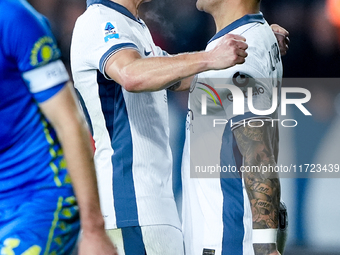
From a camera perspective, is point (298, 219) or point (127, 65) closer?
point (127, 65)

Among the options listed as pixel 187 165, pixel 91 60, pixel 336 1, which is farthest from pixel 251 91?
pixel 336 1

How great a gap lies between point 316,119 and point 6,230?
4.67m

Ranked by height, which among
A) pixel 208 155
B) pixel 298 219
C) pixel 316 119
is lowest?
pixel 298 219

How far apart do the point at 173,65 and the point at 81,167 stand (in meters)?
0.59

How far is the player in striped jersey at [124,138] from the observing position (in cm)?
177

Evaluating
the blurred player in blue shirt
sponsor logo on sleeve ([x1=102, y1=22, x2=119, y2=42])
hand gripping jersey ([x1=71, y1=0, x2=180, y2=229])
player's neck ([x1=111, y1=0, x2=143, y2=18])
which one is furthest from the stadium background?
the blurred player in blue shirt

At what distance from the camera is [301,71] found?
19.1 ft

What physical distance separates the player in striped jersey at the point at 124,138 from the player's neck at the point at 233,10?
0.49m

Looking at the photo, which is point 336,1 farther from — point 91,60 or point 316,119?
point 91,60

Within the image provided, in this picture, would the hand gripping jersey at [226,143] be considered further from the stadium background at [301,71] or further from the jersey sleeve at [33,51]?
the stadium background at [301,71]

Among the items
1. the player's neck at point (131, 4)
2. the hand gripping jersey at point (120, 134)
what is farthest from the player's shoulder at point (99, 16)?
the player's neck at point (131, 4)

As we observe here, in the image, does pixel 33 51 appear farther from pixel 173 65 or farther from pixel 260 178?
Result: pixel 260 178

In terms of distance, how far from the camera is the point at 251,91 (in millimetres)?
1896

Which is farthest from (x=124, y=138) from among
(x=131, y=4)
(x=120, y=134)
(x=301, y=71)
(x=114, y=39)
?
(x=301, y=71)
